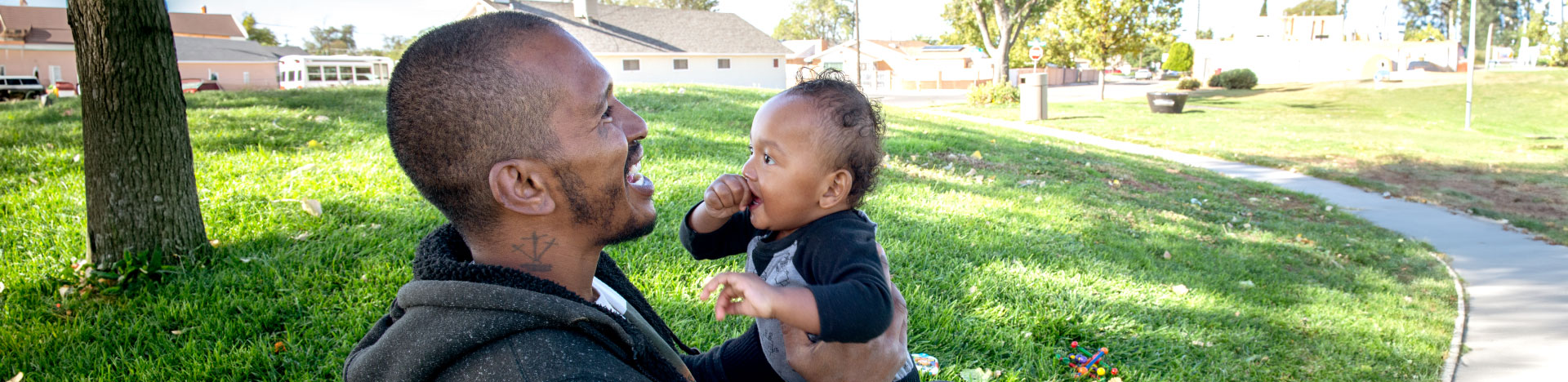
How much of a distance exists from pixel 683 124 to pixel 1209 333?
625cm

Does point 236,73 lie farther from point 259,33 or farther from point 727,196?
point 727,196

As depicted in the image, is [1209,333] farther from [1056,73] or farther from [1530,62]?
[1530,62]

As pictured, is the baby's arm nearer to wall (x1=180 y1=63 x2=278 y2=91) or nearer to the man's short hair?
the man's short hair

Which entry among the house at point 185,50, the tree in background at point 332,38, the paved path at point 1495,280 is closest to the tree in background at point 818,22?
the tree in background at point 332,38

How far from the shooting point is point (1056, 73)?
6450 centimetres

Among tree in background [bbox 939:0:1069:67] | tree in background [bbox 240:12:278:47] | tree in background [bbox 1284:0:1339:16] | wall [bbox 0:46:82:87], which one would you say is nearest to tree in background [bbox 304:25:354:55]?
tree in background [bbox 240:12:278:47]

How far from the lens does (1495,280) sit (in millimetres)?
6605

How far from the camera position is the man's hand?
2.03 m

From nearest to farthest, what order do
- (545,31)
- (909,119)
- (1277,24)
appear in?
(545,31) → (909,119) → (1277,24)

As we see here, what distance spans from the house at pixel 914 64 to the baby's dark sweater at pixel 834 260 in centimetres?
5033

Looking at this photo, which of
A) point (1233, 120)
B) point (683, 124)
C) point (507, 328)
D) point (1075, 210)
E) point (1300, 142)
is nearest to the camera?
point (507, 328)

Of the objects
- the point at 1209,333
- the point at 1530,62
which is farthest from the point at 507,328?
the point at 1530,62

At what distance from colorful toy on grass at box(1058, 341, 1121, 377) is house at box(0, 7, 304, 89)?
33.1 meters

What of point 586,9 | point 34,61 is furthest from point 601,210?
point 34,61
